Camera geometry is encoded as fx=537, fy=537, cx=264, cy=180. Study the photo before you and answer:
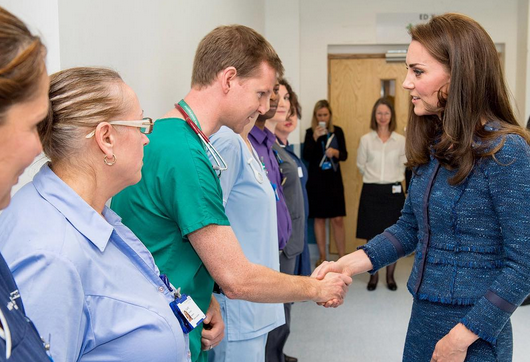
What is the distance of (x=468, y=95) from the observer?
1457 millimetres

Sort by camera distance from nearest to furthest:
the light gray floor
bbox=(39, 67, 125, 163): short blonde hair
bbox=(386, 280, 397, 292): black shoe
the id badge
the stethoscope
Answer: bbox=(39, 67, 125, 163): short blonde hair → the id badge → the stethoscope → the light gray floor → bbox=(386, 280, 397, 292): black shoe

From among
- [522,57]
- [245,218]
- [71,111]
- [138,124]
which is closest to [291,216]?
[245,218]

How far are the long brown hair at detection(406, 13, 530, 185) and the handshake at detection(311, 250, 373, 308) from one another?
0.53 meters

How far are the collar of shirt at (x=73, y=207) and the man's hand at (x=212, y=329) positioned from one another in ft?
2.19

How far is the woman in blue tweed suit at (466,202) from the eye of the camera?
1369mm

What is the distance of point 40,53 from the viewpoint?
27.4 inches

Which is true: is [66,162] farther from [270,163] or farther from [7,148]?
[270,163]

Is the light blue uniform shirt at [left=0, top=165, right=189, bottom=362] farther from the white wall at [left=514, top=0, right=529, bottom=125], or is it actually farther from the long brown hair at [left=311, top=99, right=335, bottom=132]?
the white wall at [left=514, top=0, right=529, bottom=125]

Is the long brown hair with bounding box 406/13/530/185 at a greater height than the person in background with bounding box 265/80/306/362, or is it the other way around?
the long brown hair with bounding box 406/13/530/185

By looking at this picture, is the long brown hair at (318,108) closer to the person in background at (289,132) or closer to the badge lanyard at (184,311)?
the person in background at (289,132)

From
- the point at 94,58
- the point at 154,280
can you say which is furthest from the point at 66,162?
the point at 94,58

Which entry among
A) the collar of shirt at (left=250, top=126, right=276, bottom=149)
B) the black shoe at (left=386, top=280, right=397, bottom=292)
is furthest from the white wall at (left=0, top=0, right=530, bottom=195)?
the black shoe at (left=386, top=280, right=397, bottom=292)

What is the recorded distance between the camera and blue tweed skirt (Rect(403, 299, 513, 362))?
1438 mm

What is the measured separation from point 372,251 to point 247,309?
48 centimetres
